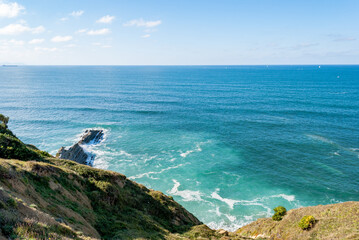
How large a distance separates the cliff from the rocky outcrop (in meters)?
28.5

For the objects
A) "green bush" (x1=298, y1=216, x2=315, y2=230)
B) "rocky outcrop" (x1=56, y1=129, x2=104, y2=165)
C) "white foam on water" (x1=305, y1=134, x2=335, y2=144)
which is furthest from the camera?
"white foam on water" (x1=305, y1=134, x2=335, y2=144)

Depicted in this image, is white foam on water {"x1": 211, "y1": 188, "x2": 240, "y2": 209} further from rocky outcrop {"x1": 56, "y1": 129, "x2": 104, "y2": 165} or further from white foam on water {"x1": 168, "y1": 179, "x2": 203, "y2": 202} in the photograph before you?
rocky outcrop {"x1": 56, "y1": 129, "x2": 104, "y2": 165}

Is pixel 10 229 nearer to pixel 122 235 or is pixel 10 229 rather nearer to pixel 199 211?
pixel 122 235

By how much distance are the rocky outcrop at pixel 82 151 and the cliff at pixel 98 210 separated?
2852 cm

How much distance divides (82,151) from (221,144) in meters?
45.7

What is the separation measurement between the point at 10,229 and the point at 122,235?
11.8 meters

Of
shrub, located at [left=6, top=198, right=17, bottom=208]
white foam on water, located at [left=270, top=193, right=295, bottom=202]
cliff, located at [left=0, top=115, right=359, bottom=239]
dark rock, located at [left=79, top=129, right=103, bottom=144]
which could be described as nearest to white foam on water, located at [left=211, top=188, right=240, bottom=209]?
white foam on water, located at [left=270, top=193, right=295, bottom=202]

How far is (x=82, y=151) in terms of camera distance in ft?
224

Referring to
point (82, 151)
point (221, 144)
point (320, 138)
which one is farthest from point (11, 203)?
point (320, 138)

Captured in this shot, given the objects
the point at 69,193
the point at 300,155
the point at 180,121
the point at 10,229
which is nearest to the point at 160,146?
the point at 180,121

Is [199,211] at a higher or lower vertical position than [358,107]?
lower

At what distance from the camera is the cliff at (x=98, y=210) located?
55.8 ft

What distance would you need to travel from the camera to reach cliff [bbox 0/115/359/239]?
1702cm

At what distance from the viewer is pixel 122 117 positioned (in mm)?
104625
